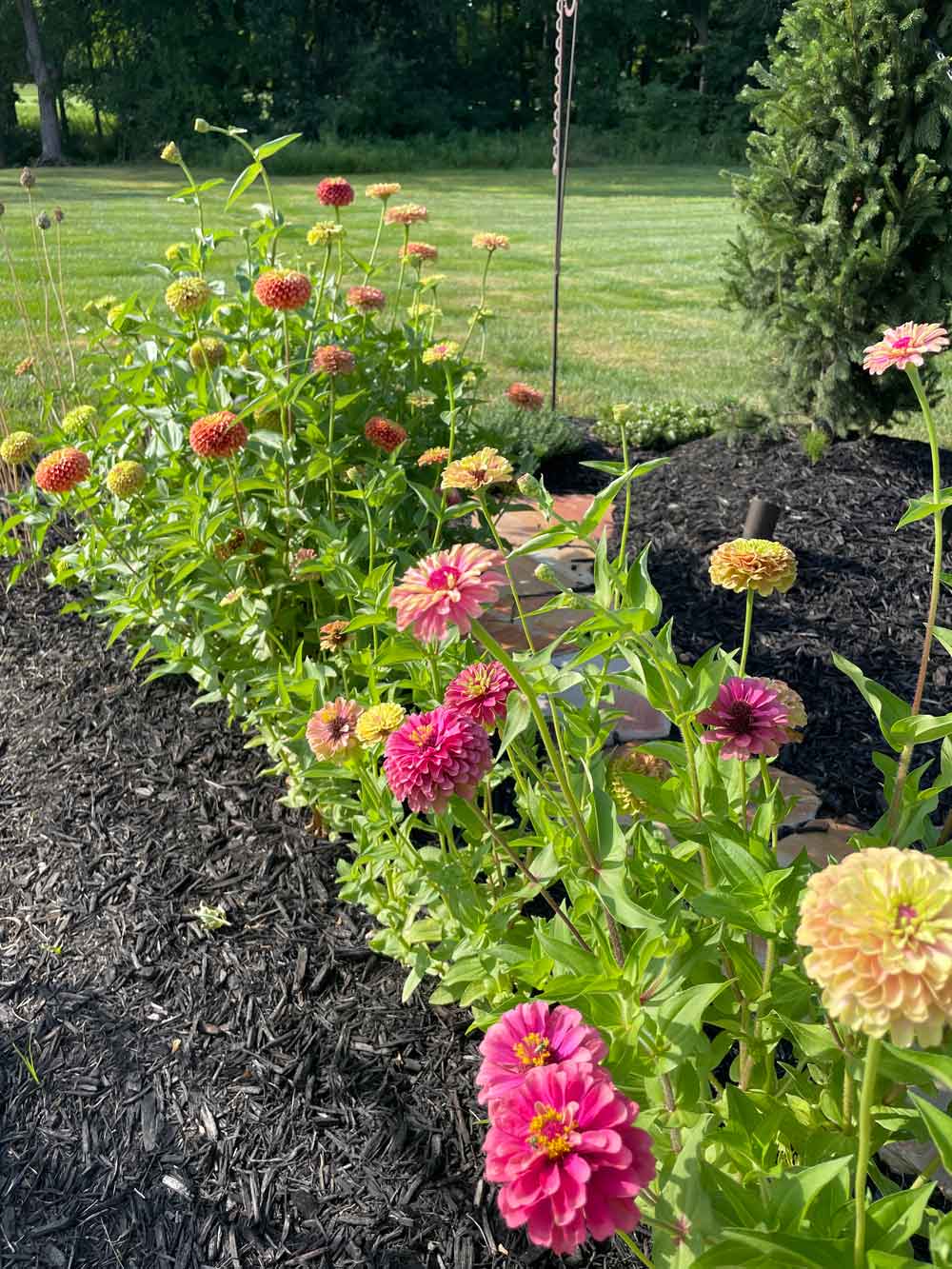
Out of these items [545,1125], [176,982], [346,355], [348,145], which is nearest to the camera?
[545,1125]

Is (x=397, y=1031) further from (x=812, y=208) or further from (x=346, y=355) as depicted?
(x=812, y=208)

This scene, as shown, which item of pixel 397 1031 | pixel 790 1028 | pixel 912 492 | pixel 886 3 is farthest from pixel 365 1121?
pixel 886 3

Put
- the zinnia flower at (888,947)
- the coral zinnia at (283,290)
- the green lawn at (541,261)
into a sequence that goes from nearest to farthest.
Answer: the zinnia flower at (888,947)
the coral zinnia at (283,290)
the green lawn at (541,261)

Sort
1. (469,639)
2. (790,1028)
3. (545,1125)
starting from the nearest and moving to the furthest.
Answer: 1. (545,1125)
2. (790,1028)
3. (469,639)

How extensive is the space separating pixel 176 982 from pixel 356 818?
0.53m

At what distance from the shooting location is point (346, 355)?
2.19 m

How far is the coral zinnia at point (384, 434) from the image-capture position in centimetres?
224

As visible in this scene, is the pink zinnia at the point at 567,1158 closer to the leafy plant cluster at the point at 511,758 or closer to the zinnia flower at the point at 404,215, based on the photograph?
the leafy plant cluster at the point at 511,758

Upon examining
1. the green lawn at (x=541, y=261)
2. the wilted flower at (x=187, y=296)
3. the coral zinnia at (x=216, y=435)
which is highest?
the wilted flower at (x=187, y=296)

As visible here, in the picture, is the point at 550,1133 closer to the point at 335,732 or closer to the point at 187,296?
the point at 335,732

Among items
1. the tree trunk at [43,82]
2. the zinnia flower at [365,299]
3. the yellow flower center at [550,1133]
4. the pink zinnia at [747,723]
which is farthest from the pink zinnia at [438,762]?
the tree trunk at [43,82]

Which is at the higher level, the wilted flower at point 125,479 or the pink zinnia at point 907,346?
the pink zinnia at point 907,346

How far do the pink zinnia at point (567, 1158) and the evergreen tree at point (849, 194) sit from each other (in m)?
3.12

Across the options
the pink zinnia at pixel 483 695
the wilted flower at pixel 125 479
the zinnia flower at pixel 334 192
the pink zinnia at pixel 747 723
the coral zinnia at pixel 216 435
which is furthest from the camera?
the zinnia flower at pixel 334 192
